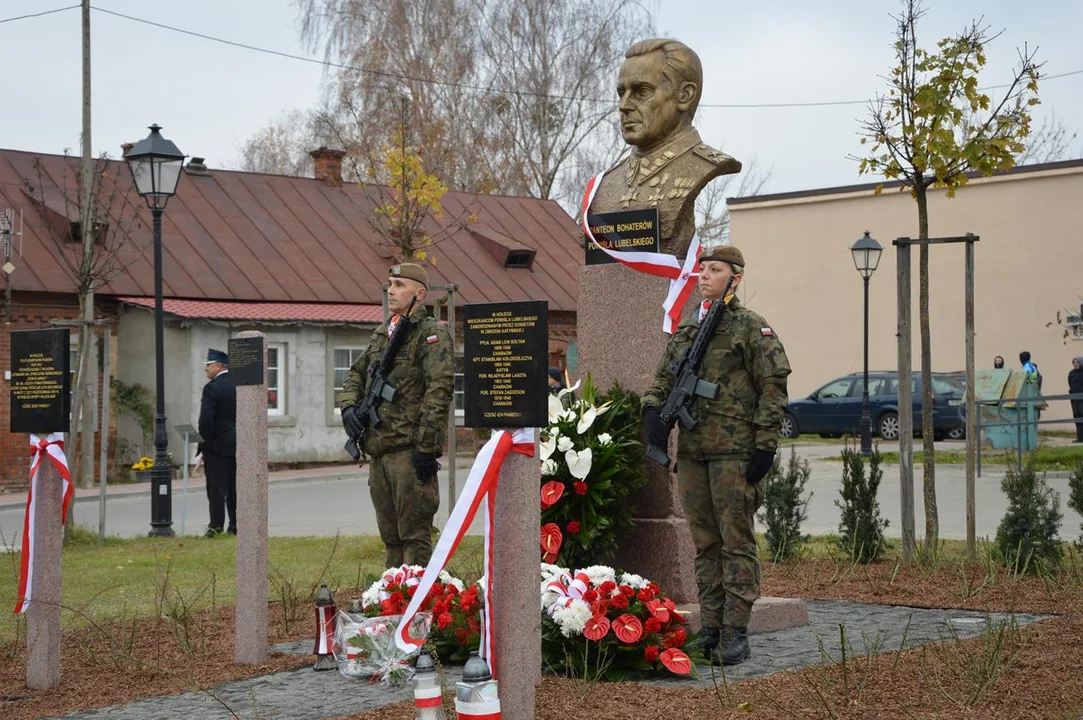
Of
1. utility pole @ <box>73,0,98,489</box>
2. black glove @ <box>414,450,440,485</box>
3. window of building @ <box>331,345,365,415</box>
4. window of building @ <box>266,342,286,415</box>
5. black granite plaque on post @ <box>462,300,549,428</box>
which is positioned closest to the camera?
black granite plaque on post @ <box>462,300,549,428</box>

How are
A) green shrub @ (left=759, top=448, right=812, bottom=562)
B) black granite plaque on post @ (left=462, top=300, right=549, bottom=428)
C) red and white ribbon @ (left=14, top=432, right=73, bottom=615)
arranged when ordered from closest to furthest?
black granite plaque on post @ (left=462, top=300, right=549, bottom=428), red and white ribbon @ (left=14, top=432, right=73, bottom=615), green shrub @ (left=759, top=448, right=812, bottom=562)

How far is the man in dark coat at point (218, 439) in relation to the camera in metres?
15.2

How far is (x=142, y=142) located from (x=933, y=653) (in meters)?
11.3

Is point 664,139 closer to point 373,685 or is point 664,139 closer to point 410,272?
point 410,272

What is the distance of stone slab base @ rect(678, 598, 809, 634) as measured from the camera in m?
8.12

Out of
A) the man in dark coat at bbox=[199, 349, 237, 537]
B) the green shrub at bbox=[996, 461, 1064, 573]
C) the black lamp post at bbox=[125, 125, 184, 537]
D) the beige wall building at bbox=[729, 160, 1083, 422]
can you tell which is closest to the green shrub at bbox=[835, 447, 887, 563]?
the green shrub at bbox=[996, 461, 1064, 573]

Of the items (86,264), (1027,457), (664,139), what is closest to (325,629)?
(664,139)

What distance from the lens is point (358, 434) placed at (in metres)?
8.62

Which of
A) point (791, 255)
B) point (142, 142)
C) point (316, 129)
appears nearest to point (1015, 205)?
point (791, 255)

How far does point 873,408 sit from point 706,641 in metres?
24.8

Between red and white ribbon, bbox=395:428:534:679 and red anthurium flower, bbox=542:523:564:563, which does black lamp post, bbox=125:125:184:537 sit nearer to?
red anthurium flower, bbox=542:523:564:563

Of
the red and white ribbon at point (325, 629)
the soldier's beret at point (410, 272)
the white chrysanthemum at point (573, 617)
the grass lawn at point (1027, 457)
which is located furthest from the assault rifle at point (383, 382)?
the grass lawn at point (1027, 457)

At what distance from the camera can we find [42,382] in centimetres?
759

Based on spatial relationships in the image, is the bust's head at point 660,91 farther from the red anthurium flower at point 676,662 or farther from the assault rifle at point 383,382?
the red anthurium flower at point 676,662
